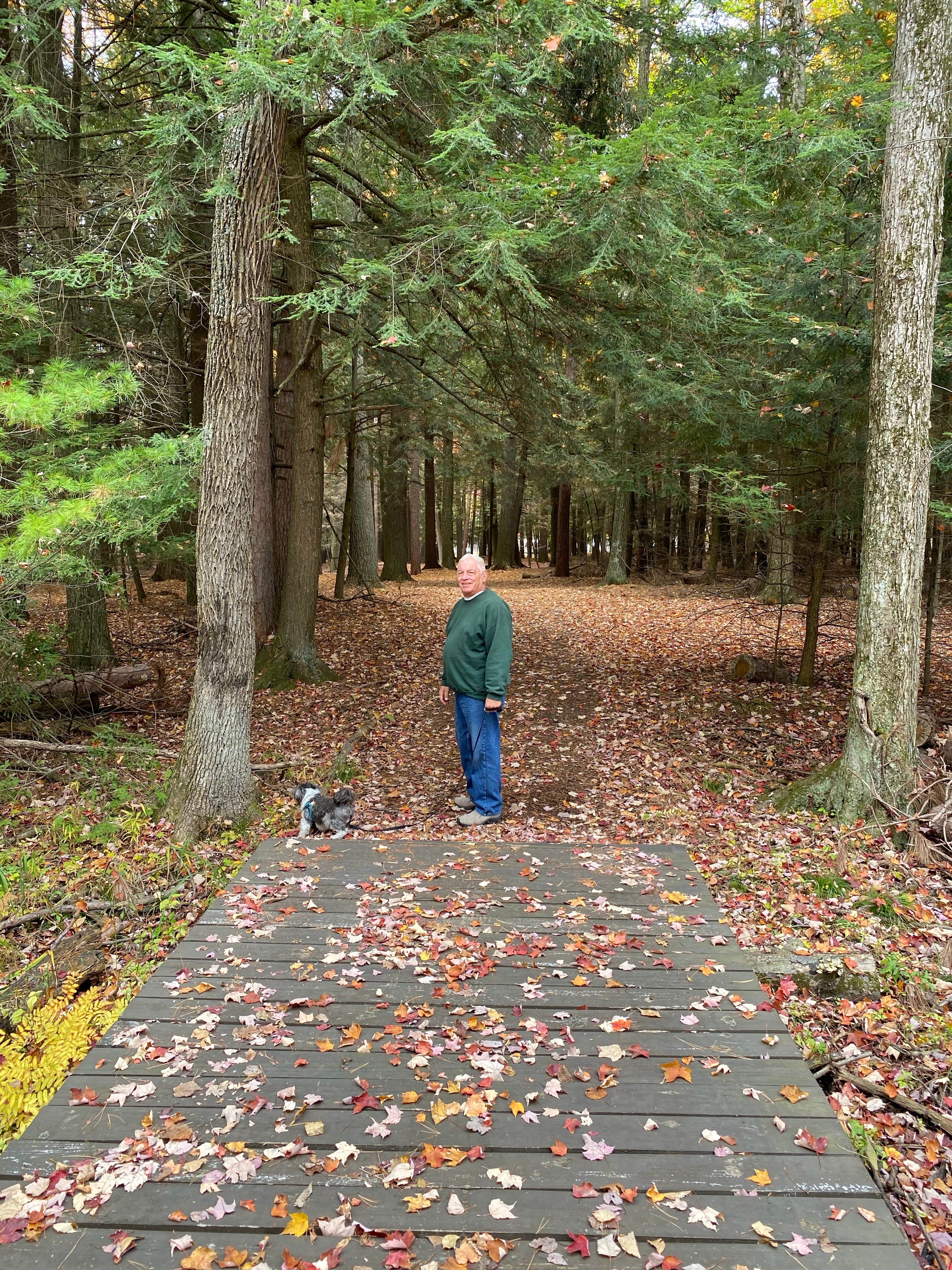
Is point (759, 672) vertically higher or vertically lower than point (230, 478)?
lower

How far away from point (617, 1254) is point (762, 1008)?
1778 millimetres

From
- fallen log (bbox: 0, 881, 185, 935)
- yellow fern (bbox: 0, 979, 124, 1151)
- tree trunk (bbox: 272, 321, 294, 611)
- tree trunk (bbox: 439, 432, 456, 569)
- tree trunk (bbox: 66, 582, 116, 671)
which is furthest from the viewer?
tree trunk (bbox: 439, 432, 456, 569)

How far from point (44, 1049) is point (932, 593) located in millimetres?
9825

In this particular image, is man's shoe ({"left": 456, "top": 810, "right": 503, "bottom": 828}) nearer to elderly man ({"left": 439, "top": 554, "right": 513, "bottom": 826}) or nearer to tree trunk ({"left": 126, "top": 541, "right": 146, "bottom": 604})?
elderly man ({"left": 439, "top": 554, "right": 513, "bottom": 826})

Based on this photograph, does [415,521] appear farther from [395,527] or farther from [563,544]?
[395,527]

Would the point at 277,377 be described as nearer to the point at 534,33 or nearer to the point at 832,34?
the point at 534,33

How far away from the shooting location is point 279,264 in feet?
40.4

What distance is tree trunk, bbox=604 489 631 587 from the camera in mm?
22047

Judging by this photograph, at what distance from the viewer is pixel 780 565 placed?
1216cm

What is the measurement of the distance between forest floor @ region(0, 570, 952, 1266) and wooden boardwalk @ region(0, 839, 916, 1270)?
739 mm

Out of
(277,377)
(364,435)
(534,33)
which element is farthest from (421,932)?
(364,435)

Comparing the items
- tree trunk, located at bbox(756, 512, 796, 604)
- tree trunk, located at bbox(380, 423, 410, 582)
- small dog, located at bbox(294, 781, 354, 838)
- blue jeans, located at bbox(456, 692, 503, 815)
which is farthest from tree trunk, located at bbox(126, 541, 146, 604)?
tree trunk, located at bbox(756, 512, 796, 604)

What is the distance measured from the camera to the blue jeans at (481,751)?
6.71m

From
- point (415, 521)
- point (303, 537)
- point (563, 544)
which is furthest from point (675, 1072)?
point (415, 521)
